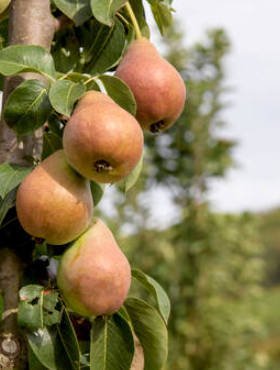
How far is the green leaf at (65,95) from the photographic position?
755mm

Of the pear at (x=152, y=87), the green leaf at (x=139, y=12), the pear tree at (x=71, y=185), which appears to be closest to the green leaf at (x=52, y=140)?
the pear tree at (x=71, y=185)

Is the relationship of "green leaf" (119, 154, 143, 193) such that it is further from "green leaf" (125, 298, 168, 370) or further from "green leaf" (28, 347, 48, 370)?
"green leaf" (28, 347, 48, 370)

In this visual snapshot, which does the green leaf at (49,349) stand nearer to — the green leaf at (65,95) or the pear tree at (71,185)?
the pear tree at (71,185)

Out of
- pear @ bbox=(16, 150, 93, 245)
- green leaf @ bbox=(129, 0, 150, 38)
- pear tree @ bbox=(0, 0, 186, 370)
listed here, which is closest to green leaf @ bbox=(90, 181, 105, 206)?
pear tree @ bbox=(0, 0, 186, 370)

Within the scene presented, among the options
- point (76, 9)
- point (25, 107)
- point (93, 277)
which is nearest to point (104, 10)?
point (76, 9)

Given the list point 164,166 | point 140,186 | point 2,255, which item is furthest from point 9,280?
point 164,166

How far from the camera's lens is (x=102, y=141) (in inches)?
27.8

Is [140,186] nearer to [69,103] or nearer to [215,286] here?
[215,286]

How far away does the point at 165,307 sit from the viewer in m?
0.86

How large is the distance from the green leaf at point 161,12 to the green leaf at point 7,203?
1.20ft

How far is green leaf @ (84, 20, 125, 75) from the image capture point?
0.89 meters

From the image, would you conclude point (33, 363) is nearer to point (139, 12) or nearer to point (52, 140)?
point (52, 140)

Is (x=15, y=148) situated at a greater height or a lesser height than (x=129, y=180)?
greater

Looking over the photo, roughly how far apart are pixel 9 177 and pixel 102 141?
0.39 feet
